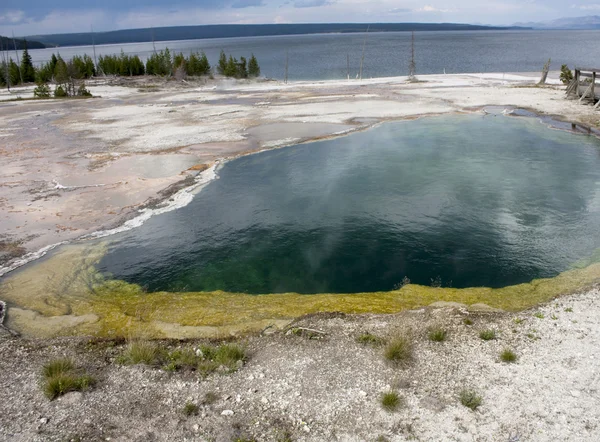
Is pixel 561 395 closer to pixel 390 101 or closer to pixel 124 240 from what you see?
pixel 124 240

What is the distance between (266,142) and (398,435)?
23457mm

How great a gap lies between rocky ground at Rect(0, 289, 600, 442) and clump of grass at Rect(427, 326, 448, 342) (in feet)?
0.28

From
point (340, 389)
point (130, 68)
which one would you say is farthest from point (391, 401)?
point (130, 68)

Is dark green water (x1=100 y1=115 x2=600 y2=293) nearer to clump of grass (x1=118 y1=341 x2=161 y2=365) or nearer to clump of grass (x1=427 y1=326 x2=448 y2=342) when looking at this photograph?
clump of grass (x1=427 y1=326 x2=448 y2=342)

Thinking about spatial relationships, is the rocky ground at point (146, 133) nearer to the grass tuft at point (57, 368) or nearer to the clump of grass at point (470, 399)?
the grass tuft at point (57, 368)

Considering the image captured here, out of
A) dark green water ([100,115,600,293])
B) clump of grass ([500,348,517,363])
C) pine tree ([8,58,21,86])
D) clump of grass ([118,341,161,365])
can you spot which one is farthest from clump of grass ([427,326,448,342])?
pine tree ([8,58,21,86])

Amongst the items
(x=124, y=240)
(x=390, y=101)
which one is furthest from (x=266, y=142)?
(x=390, y=101)

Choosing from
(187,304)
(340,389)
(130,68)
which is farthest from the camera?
(130,68)

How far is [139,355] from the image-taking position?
9.00m

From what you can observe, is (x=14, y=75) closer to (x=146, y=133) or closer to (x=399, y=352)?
(x=146, y=133)

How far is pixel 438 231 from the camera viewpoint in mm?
15719

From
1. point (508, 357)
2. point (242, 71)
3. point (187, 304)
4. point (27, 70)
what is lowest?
point (187, 304)

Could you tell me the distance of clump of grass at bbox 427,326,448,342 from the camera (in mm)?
9305

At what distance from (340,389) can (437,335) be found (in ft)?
8.40
